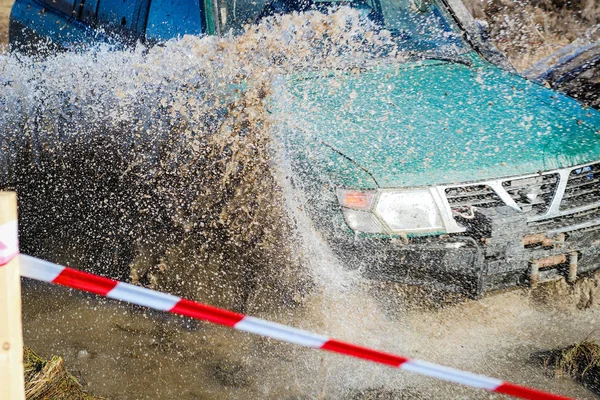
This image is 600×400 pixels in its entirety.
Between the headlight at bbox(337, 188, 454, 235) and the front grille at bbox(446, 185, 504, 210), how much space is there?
0.23 feet

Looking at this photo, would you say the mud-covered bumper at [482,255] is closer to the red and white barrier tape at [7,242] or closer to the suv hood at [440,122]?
the suv hood at [440,122]

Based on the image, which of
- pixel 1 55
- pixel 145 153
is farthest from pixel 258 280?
pixel 1 55

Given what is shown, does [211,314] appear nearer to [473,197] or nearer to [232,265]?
[232,265]

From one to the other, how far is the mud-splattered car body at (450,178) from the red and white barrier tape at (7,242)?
143 centimetres

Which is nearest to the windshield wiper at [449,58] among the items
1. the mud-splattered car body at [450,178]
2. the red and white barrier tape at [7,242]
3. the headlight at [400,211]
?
the mud-splattered car body at [450,178]

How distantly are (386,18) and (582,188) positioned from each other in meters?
1.55

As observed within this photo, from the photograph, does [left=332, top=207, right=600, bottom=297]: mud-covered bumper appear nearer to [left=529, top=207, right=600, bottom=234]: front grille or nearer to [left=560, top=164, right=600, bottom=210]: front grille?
[left=529, top=207, right=600, bottom=234]: front grille

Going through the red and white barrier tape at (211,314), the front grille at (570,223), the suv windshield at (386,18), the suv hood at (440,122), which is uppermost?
the suv windshield at (386,18)

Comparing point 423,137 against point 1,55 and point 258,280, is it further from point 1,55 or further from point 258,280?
point 1,55

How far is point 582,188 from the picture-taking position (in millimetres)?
2684

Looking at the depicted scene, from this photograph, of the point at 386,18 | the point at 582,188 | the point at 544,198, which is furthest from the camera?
the point at 386,18

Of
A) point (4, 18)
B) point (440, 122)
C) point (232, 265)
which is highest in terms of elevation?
point (4, 18)

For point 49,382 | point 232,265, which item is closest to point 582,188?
point 232,265

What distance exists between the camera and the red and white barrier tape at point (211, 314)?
1816mm
